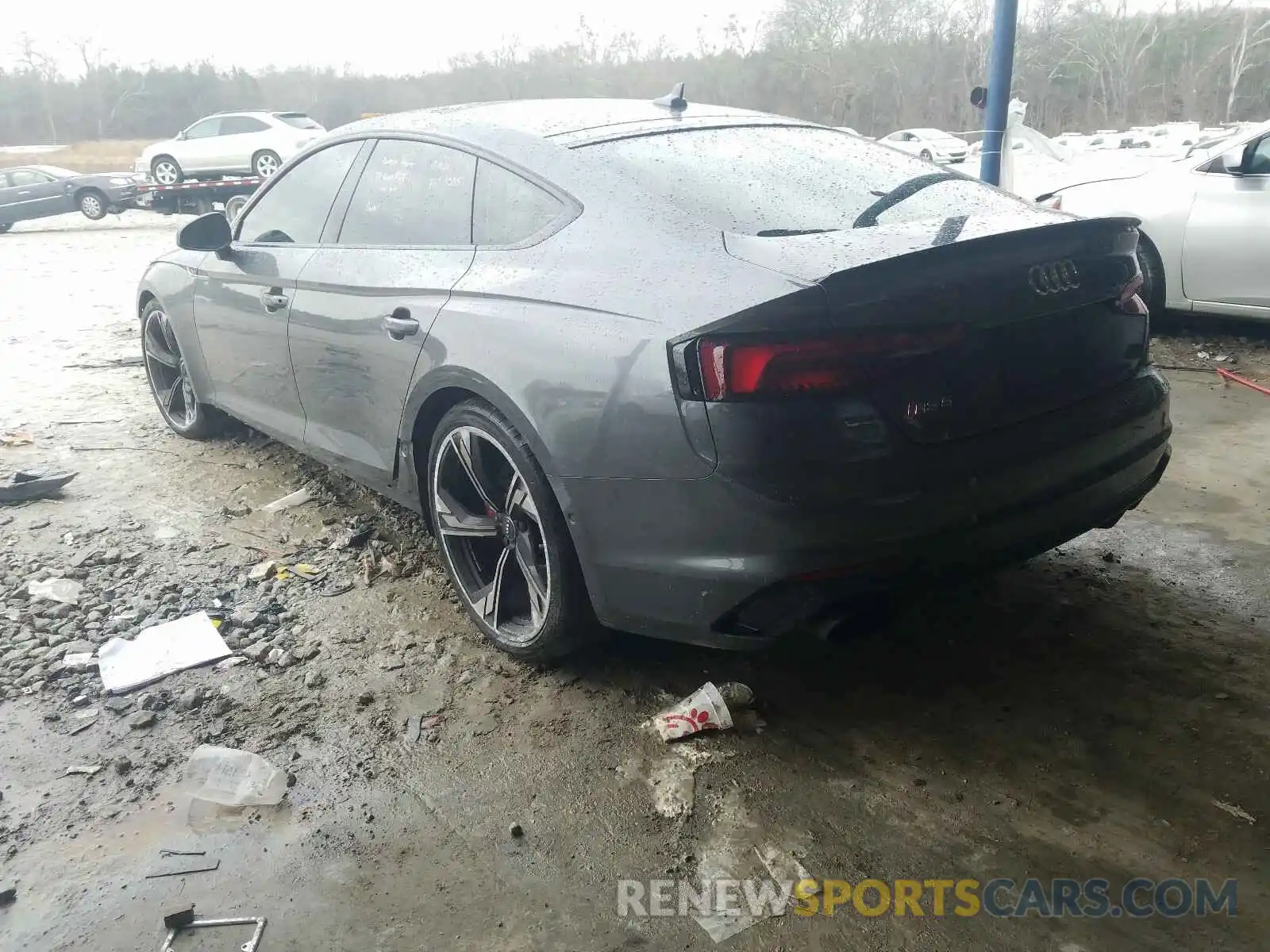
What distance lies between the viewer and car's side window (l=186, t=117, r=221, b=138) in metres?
18.6

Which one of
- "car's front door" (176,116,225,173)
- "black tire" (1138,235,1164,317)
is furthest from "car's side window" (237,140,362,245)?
"car's front door" (176,116,225,173)

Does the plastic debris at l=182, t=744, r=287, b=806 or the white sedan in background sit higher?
the white sedan in background

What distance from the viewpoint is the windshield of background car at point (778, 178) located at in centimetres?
244

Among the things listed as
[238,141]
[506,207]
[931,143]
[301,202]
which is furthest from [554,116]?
[238,141]

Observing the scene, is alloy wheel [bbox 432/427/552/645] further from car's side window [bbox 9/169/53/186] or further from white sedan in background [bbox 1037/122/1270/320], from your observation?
car's side window [bbox 9/169/53/186]

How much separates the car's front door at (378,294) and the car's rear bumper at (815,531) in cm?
90

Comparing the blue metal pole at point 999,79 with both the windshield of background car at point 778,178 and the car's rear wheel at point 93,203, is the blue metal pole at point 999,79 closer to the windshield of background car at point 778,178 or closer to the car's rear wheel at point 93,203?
the windshield of background car at point 778,178

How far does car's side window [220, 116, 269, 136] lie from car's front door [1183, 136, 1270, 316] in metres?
16.7

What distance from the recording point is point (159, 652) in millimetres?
3102

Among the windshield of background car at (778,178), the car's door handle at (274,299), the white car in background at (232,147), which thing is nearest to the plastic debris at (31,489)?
the car's door handle at (274,299)

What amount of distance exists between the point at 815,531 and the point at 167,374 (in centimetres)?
435

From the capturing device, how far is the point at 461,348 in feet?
8.80

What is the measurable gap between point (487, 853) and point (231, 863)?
22.5 inches

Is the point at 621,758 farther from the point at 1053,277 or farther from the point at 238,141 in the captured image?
the point at 238,141
